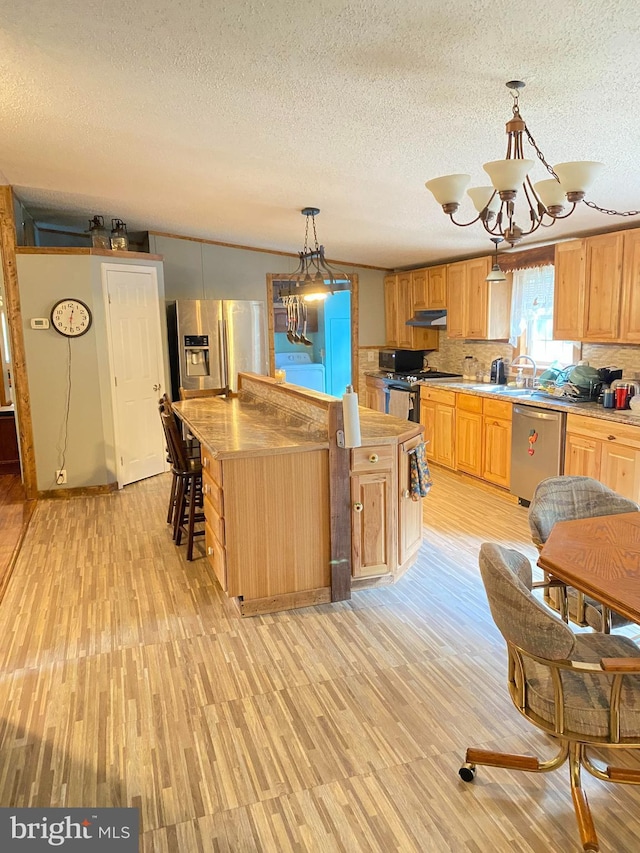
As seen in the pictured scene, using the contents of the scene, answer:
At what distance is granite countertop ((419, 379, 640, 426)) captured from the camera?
4.02 metres

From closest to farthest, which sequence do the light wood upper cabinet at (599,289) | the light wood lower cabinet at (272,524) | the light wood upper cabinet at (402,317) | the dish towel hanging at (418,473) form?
the light wood lower cabinet at (272,524) → the dish towel hanging at (418,473) → the light wood upper cabinet at (599,289) → the light wood upper cabinet at (402,317)

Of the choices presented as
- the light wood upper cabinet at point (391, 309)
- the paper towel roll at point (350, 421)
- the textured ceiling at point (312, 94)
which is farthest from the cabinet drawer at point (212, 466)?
the light wood upper cabinet at point (391, 309)

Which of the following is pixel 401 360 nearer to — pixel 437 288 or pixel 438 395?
pixel 437 288

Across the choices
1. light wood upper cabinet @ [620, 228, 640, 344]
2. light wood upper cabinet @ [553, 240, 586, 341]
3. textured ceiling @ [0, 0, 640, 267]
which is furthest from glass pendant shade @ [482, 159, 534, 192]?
light wood upper cabinet @ [553, 240, 586, 341]

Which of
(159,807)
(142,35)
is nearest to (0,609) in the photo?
(159,807)

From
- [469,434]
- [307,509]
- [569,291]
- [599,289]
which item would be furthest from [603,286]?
[307,509]

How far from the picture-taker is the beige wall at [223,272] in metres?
6.73

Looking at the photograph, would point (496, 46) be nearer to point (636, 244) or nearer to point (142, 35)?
point (142, 35)

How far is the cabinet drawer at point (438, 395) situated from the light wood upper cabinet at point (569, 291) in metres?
1.24

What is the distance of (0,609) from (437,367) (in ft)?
17.7

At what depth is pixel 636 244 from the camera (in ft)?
13.4

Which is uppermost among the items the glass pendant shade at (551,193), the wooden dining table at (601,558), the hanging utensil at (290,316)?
the glass pendant shade at (551,193)

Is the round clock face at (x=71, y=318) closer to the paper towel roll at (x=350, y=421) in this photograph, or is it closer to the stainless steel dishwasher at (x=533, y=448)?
the paper towel roll at (x=350, y=421)

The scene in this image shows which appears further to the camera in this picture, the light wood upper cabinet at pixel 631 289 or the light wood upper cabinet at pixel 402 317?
the light wood upper cabinet at pixel 402 317
